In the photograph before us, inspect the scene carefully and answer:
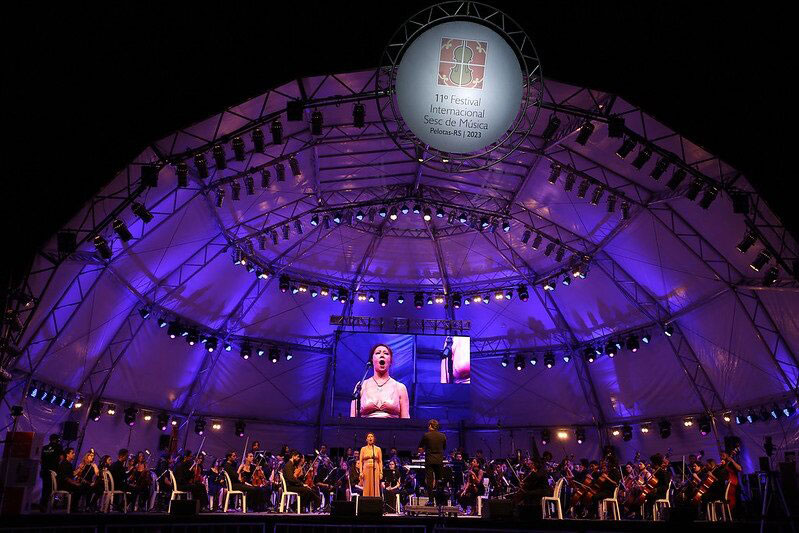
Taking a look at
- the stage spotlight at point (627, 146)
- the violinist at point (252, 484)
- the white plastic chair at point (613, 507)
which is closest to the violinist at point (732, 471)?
the white plastic chair at point (613, 507)

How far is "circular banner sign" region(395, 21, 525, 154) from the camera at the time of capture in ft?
30.8

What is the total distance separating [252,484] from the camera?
15.6m

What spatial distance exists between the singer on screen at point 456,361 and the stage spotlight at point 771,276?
33.4 feet

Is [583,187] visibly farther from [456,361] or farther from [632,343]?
[456,361]

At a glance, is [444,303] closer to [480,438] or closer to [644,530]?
[480,438]

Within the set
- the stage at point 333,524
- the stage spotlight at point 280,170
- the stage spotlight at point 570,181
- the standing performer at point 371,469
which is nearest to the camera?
the stage at point 333,524

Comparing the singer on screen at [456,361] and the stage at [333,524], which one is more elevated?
the singer on screen at [456,361]

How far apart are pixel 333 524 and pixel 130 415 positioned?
13.0 metres

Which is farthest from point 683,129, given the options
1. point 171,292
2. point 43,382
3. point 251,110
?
point 43,382

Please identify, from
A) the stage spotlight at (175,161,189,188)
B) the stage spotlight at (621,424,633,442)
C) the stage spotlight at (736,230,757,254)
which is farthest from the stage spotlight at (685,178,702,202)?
the stage spotlight at (175,161,189,188)

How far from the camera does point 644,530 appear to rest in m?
8.44

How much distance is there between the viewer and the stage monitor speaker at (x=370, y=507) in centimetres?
998

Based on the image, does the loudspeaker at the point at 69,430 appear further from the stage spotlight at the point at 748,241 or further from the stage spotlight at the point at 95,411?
the stage spotlight at the point at 748,241

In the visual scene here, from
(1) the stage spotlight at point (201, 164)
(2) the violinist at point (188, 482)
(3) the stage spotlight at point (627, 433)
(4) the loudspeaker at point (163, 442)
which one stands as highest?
(1) the stage spotlight at point (201, 164)
